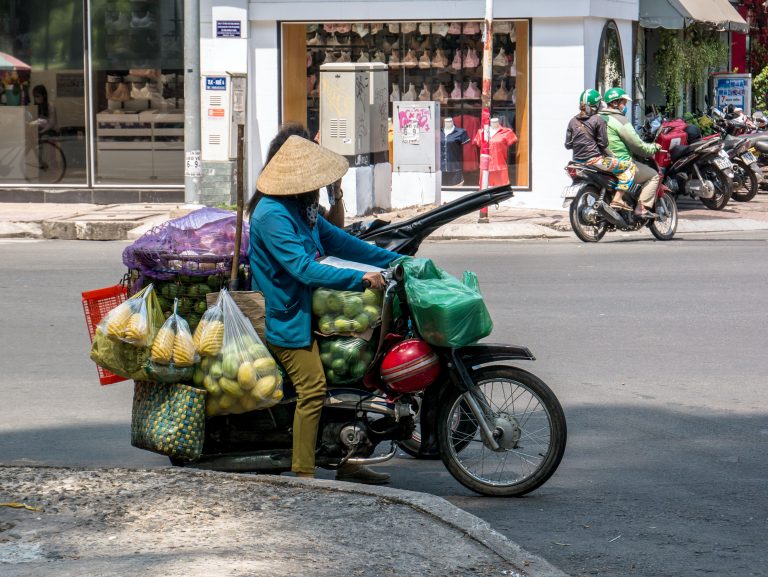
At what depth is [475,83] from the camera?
21312 millimetres

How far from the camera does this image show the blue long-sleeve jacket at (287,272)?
18.7ft

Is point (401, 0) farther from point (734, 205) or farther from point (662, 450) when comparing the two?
point (662, 450)

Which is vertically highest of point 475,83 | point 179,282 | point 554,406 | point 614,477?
point 475,83

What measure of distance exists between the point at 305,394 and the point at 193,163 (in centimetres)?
1340

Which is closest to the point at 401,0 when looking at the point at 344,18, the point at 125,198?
the point at 344,18

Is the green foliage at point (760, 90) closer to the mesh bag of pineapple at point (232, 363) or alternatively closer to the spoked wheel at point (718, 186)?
the spoked wheel at point (718, 186)

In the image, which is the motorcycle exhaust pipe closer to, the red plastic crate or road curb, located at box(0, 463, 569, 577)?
the red plastic crate

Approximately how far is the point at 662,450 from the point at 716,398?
131cm

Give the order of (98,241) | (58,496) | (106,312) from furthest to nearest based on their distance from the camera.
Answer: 1. (98,241)
2. (106,312)
3. (58,496)

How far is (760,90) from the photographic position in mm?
29469

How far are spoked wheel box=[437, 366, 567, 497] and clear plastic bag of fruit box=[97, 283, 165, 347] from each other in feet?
4.48

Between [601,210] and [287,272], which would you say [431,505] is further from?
[601,210]

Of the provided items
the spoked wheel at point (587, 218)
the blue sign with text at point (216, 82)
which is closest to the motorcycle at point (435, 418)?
the spoked wheel at point (587, 218)

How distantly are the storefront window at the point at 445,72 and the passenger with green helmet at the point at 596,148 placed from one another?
462 cm
